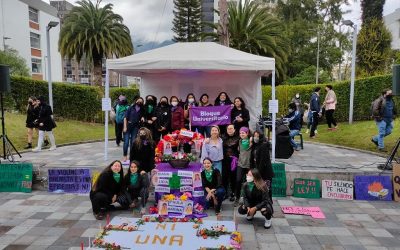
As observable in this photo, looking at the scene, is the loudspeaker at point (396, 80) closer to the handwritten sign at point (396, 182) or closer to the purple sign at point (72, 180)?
the handwritten sign at point (396, 182)

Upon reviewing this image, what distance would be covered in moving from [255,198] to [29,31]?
43753mm

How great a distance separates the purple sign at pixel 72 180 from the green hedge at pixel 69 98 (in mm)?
11951

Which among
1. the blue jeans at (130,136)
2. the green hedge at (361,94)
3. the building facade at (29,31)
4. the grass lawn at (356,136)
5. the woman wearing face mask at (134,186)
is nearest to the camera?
the woman wearing face mask at (134,186)

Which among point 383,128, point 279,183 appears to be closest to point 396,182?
point 279,183

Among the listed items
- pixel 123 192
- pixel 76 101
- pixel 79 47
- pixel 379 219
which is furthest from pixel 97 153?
pixel 79 47

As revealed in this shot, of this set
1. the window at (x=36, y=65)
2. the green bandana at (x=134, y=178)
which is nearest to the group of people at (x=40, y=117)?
the green bandana at (x=134, y=178)

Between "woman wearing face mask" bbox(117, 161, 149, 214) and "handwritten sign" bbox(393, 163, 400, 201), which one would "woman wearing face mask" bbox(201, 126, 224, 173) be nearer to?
"woman wearing face mask" bbox(117, 161, 149, 214)

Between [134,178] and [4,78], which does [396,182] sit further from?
[4,78]

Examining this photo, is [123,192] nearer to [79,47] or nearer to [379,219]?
[379,219]

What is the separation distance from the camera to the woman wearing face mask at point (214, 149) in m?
7.21

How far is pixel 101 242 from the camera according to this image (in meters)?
5.02

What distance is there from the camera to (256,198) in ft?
20.4

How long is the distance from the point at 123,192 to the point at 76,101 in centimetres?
1573

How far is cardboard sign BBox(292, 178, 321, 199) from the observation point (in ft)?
25.2
